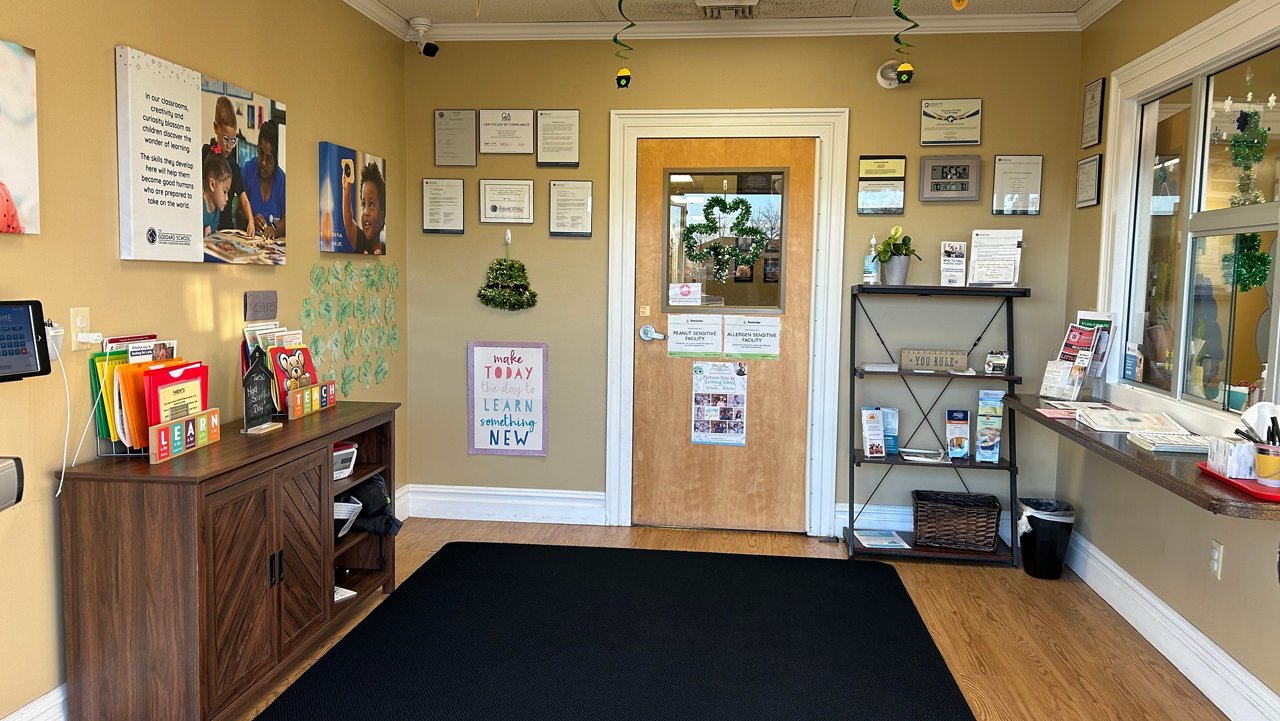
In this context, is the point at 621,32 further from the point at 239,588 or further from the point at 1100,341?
the point at 239,588

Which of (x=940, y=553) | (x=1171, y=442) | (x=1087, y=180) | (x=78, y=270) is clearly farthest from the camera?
(x=940, y=553)

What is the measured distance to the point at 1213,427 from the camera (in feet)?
9.29

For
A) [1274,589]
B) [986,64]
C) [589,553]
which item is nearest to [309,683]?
[589,553]

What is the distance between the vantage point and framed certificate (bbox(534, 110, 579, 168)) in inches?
170

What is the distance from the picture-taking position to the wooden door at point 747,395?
427 cm

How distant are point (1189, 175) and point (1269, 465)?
1422 millimetres

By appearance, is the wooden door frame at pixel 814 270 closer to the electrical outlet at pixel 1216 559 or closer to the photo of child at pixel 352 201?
the photo of child at pixel 352 201

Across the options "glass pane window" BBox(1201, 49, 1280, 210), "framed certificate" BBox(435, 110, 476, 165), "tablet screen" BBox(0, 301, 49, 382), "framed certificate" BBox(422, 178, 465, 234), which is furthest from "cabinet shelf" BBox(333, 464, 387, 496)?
"glass pane window" BBox(1201, 49, 1280, 210)

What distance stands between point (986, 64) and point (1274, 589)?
2719 mm

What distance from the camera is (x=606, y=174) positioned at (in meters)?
4.35

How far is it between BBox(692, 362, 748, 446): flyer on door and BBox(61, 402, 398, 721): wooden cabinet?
2335 millimetres

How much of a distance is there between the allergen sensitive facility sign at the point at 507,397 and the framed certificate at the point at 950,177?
219cm

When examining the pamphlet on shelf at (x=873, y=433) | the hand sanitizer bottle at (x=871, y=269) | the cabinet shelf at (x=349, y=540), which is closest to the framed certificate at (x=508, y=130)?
the hand sanitizer bottle at (x=871, y=269)

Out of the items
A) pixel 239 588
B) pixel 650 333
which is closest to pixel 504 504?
pixel 650 333
